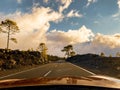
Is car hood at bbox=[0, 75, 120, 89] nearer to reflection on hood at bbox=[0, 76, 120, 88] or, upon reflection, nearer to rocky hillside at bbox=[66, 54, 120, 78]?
reflection on hood at bbox=[0, 76, 120, 88]

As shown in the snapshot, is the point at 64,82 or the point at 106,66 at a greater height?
the point at 106,66

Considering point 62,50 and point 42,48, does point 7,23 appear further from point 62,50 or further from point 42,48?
point 62,50

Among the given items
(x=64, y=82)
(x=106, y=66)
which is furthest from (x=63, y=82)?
(x=106, y=66)

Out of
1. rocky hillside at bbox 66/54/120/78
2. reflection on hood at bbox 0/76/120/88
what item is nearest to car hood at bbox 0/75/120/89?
reflection on hood at bbox 0/76/120/88

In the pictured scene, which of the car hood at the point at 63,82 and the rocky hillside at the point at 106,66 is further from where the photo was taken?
the rocky hillside at the point at 106,66

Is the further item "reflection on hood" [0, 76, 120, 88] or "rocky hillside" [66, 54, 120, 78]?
"rocky hillside" [66, 54, 120, 78]

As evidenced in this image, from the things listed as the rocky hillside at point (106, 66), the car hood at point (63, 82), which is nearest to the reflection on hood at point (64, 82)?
the car hood at point (63, 82)

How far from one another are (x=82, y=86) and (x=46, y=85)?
39 cm

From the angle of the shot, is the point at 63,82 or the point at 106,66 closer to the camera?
the point at 63,82

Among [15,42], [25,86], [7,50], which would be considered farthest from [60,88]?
[7,50]

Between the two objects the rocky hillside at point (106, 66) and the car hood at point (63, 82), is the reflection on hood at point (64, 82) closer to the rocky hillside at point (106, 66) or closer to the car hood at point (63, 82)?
the car hood at point (63, 82)

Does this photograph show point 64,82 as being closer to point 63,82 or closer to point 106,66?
point 63,82

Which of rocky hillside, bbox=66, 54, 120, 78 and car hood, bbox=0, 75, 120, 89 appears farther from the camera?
rocky hillside, bbox=66, 54, 120, 78

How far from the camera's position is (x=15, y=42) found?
81812 mm
